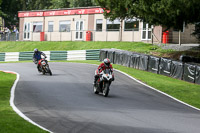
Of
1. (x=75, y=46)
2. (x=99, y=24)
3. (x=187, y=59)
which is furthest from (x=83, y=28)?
(x=187, y=59)

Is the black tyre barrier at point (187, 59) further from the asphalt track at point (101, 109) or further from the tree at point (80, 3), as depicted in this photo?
the tree at point (80, 3)

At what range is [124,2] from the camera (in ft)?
104

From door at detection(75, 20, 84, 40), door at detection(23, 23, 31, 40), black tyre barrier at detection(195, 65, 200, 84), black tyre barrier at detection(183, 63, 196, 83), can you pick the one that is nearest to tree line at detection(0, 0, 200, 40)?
black tyre barrier at detection(183, 63, 196, 83)

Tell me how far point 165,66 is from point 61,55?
17622 mm

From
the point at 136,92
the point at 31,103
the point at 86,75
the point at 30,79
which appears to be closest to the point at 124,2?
the point at 86,75

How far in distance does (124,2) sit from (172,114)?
758 inches

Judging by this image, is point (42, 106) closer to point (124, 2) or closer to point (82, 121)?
point (82, 121)

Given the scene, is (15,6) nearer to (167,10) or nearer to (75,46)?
(75,46)

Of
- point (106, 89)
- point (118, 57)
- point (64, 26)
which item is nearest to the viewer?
point (106, 89)

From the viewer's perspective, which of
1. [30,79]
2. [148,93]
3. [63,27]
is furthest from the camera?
[63,27]

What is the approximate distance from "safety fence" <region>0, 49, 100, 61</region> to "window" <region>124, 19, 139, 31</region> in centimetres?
680

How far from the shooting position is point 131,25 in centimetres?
4481

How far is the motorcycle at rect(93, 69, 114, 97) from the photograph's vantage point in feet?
55.5

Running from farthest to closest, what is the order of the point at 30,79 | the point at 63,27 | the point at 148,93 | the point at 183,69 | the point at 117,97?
the point at 63,27 → the point at 183,69 → the point at 30,79 → the point at 148,93 → the point at 117,97
